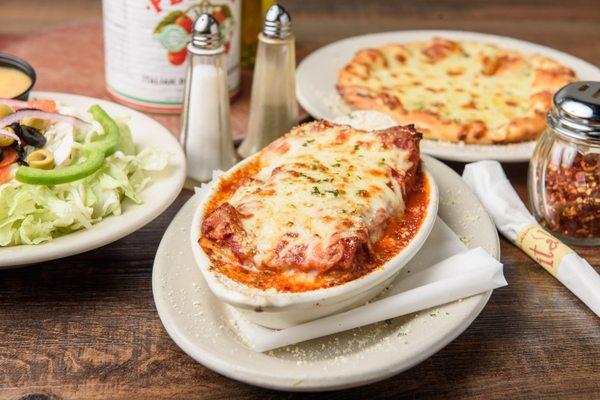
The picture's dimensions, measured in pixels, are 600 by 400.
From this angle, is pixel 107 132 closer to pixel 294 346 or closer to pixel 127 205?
pixel 127 205

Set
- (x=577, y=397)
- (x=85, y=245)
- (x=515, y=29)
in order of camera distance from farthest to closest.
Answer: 1. (x=515, y=29)
2. (x=85, y=245)
3. (x=577, y=397)

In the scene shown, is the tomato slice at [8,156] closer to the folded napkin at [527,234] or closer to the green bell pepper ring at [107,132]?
the green bell pepper ring at [107,132]

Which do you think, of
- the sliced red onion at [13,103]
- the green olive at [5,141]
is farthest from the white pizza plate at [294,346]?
the sliced red onion at [13,103]

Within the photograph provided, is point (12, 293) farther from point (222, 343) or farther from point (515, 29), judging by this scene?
point (515, 29)

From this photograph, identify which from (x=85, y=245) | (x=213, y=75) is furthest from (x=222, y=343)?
(x=213, y=75)

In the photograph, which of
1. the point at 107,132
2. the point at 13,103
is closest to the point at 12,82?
the point at 13,103

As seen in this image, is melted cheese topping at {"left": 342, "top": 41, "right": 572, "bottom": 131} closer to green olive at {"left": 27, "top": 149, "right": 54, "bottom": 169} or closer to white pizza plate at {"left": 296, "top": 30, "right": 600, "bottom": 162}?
white pizza plate at {"left": 296, "top": 30, "right": 600, "bottom": 162}

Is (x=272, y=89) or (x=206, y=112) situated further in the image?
(x=272, y=89)
